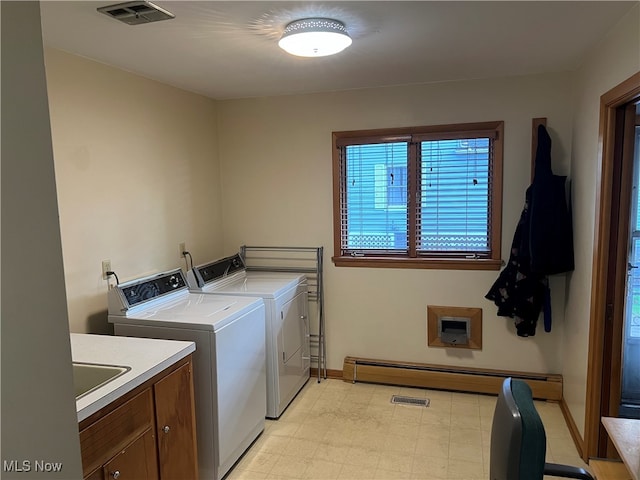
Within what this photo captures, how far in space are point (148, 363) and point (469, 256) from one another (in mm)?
2443

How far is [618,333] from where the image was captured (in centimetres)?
239

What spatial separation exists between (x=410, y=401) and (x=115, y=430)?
7.47 feet

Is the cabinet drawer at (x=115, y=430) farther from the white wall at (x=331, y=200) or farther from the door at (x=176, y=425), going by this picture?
the white wall at (x=331, y=200)

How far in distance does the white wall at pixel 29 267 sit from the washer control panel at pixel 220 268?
8.17ft

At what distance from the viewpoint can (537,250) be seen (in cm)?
296

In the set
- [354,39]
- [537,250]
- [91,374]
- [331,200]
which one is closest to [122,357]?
[91,374]

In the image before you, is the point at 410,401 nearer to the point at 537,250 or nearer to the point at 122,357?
the point at 537,250

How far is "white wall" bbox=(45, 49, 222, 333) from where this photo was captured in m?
2.40

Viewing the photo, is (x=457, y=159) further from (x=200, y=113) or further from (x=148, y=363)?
(x=148, y=363)

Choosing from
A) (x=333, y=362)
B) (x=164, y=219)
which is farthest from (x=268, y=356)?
(x=164, y=219)

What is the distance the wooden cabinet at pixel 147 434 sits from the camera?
158cm

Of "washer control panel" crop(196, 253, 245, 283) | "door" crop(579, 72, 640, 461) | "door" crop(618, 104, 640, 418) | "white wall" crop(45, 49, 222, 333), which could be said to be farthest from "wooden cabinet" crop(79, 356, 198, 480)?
"door" crop(618, 104, 640, 418)

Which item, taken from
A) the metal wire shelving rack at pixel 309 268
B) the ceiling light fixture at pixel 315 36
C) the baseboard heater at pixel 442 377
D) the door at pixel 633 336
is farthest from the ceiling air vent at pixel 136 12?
the baseboard heater at pixel 442 377

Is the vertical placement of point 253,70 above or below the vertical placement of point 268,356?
above
